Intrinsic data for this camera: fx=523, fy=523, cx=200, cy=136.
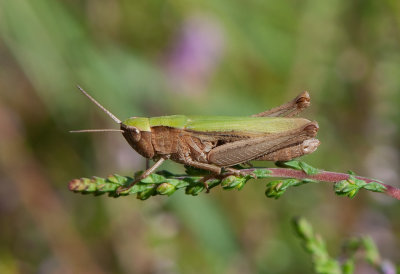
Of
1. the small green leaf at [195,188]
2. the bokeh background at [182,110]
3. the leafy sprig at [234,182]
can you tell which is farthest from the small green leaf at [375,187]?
the bokeh background at [182,110]

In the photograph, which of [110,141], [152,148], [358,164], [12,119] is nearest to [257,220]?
[358,164]

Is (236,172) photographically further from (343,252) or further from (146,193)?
(343,252)

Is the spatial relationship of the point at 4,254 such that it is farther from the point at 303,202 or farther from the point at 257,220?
the point at 303,202

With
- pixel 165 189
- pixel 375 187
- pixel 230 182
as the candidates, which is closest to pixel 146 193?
pixel 165 189

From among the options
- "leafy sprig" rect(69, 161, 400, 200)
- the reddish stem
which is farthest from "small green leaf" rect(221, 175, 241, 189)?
the reddish stem

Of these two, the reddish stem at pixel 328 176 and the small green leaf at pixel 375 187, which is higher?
the reddish stem at pixel 328 176

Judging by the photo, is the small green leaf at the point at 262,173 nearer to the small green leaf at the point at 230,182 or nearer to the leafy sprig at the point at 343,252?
the small green leaf at the point at 230,182
